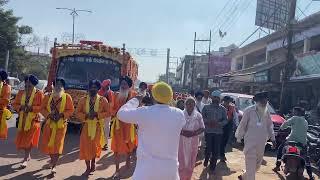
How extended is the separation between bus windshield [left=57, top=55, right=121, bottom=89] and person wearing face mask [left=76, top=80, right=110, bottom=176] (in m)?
6.76

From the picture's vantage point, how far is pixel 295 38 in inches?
987

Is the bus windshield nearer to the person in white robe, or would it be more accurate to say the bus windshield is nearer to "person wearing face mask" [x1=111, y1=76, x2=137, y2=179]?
"person wearing face mask" [x1=111, y1=76, x2=137, y2=179]

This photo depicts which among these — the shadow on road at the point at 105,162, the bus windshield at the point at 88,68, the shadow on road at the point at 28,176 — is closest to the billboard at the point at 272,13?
the bus windshield at the point at 88,68

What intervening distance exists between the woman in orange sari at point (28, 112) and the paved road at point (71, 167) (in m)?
0.42

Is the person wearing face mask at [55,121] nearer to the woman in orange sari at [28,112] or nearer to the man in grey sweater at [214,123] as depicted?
the woman in orange sari at [28,112]

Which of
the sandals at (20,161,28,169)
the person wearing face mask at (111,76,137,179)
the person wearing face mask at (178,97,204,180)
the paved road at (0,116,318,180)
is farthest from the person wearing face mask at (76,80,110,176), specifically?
the person wearing face mask at (178,97,204,180)

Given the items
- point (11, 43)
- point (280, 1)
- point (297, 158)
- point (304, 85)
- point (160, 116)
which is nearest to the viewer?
point (160, 116)

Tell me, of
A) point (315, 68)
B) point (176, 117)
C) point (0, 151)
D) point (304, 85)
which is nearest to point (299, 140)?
point (176, 117)

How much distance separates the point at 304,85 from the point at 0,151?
622 inches

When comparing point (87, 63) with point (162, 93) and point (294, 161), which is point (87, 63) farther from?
point (162, 93)

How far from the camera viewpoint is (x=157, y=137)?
4.45 metres

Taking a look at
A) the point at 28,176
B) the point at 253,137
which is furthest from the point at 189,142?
the point at 28,176

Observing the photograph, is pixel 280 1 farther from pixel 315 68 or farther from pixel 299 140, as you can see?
pixel 299 140

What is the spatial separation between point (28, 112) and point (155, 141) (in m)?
5.11
